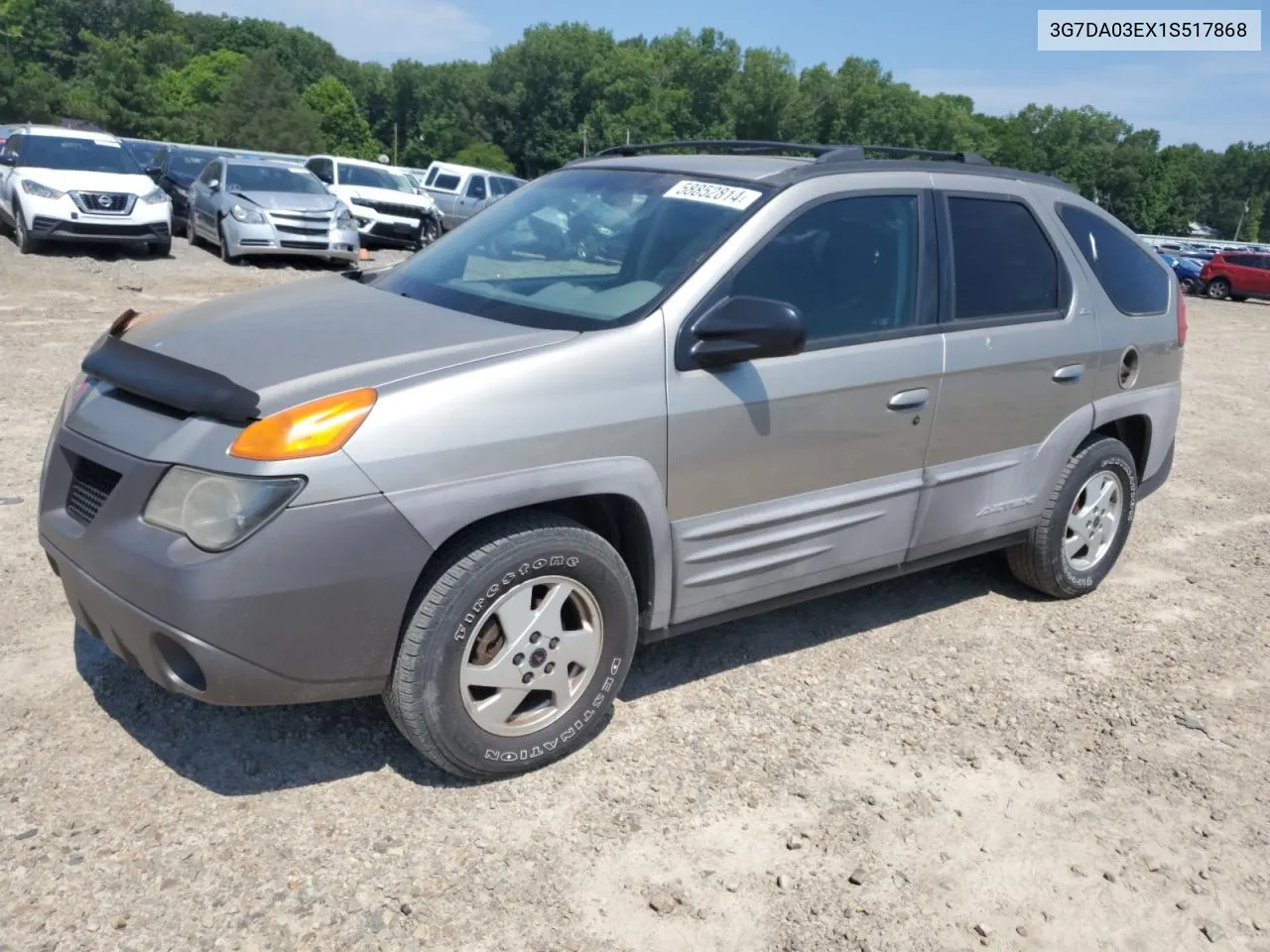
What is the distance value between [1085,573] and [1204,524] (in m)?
1.92

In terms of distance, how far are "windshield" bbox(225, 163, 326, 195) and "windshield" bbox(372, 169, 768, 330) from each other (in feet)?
43.0

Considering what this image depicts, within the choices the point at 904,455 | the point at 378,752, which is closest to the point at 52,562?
the point at 378,752

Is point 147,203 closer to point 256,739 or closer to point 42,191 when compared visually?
point 42,191

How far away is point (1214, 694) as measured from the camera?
4.34 m

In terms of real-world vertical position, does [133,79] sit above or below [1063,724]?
above

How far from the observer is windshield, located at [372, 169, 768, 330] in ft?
11.7

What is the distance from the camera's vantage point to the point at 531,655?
3.25 meters

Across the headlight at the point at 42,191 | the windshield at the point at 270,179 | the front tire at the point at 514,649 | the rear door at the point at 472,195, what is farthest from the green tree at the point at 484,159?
the front tire at the point at 514,649

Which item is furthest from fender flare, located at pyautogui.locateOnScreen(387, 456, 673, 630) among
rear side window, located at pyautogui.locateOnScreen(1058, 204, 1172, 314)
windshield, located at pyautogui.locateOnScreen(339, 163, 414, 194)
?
windshield, located at pyautogui.locateOnScreen(339, 163, 414, 194)

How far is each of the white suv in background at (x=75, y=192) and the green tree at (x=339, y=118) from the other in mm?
86384

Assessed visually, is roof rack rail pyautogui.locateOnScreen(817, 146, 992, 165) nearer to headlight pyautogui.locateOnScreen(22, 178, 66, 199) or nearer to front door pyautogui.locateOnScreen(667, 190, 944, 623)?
front door pyautogui.locateOnScreen(667, 190, 944, 623)

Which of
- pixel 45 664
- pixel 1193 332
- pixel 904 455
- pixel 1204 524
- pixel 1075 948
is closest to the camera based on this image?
pixel 1075 948

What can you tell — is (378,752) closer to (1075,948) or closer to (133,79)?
(1075,948)

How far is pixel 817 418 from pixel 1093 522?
2.06 m
